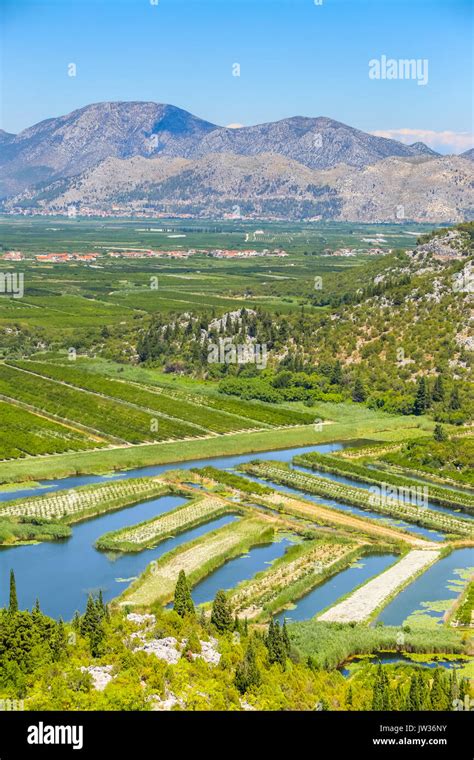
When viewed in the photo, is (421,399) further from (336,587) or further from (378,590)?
(378,590)

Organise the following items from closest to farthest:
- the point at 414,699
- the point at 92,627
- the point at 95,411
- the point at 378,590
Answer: the point at 414,699, the point at 92,627, the point at 378,590, the point at 95,411

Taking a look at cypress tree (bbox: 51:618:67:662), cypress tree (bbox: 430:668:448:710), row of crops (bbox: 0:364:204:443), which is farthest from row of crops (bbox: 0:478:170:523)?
cypress tree (bbox: 430:668:448:710)

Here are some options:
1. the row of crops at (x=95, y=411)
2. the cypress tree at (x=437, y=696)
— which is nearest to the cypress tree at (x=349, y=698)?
the cypress tree at (x=437, y=696)

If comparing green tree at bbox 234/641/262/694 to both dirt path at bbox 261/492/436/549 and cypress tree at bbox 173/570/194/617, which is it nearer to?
cypress tree at bbox 173/570/194/617

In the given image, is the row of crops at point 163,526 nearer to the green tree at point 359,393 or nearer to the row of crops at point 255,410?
the row of crops at point 255,410

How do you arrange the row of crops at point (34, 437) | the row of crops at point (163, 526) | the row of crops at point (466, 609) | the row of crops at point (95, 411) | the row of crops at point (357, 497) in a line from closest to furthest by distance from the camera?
A: the row of crops at point (466, 609) → the row of crops at point (163, 526) → the row of crops at point (357, 497) → the row of crops at point (34, 437) → the row of crops at point (95, 411)

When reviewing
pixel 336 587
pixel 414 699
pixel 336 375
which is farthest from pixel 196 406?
pixel 414 699
